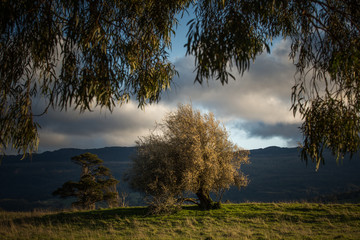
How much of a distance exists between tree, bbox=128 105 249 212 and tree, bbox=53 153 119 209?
967 centimetres

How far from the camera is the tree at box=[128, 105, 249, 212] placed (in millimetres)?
15641

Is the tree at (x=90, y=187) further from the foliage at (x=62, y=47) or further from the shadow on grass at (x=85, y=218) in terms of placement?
the foliage at (x=62, y=47)

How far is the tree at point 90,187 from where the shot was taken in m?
25.1

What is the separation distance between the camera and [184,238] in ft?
37.8

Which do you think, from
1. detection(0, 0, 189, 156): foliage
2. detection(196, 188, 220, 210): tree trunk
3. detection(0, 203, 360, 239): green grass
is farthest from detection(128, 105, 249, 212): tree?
detection(0, 0, 189, 156): foliage

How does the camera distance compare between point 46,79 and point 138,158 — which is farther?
point 138,158

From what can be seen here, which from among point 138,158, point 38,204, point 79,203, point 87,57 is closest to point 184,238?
point 138,158

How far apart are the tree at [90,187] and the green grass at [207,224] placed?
19.8ft

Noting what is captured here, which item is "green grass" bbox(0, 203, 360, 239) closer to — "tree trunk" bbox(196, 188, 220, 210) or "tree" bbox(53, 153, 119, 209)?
"tree trunk" bbox(196, 188, 220, 210)

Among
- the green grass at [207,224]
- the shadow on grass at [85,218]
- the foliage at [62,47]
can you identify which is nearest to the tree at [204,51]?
the foliage at [62,47]

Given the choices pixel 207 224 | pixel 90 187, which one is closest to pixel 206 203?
pixel 207 224

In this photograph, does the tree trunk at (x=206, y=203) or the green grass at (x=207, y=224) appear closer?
the green grass at (x=207, y=224)

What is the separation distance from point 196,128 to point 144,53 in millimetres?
10096

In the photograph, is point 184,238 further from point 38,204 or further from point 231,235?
point 38,204
